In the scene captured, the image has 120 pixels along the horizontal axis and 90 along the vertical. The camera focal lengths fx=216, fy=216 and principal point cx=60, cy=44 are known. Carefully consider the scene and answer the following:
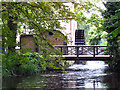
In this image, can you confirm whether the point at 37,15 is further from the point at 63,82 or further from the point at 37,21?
the point at 63,82

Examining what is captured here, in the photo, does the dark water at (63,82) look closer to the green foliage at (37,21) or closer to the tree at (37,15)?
the green foliage at (37,21)

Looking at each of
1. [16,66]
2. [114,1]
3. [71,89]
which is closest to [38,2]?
[71,89]

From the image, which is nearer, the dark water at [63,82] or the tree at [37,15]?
the tree at [37,15]

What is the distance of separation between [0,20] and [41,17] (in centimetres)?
110

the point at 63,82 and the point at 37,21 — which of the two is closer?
the point at 37,21

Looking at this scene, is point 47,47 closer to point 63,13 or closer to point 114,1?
point 63,13

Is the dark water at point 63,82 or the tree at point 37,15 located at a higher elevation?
the tree at point 37,15

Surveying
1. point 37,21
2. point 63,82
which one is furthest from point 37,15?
point 63,82

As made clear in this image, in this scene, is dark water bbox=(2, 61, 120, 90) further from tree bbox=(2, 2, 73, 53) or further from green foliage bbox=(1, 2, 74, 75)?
tree bbox=(2, 2, 73, 53)

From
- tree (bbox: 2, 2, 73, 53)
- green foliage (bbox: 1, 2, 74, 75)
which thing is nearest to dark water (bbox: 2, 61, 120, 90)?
green foliage (bbox: 1, 2, 74, 75)

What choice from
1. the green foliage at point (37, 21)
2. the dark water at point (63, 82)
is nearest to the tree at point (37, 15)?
the green foliage at point (37, 21)

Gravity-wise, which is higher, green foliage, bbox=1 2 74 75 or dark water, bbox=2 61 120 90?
green foliage, bbox=1 2 74 75

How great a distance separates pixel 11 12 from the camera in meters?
6.05

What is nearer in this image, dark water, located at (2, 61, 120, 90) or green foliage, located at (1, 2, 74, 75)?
green foliage, located at (1, 2, 74, 75)
